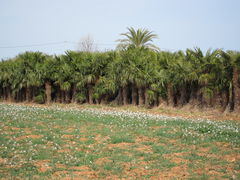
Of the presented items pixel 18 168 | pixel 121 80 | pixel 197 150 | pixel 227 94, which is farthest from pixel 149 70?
pixel 18 168

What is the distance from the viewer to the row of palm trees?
19328 millimetres

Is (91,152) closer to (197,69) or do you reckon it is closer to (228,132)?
(228,132)

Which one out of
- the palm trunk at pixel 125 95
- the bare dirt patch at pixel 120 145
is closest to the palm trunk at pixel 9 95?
the palm trunk at pixel 125 95

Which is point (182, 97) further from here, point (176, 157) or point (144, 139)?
point (176, 157)

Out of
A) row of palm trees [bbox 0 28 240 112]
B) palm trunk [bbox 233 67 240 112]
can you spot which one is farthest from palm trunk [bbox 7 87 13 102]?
palm trunk [bbox 233 67 240 112]

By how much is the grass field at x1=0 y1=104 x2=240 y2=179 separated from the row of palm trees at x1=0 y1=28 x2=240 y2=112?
260 inches

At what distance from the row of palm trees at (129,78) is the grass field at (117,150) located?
A: 661cm

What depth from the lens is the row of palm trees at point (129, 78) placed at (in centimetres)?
1933

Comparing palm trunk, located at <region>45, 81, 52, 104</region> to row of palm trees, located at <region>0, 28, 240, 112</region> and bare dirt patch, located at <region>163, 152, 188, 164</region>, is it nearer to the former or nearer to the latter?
row of palm trees, located at <region>0, 28, 240, 112</region>

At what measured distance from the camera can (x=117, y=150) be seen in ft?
31.0

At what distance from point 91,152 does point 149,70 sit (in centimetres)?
1341

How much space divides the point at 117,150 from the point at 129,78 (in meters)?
13.1

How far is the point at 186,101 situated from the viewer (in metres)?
21.3

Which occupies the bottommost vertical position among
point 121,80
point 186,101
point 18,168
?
point 18,168
